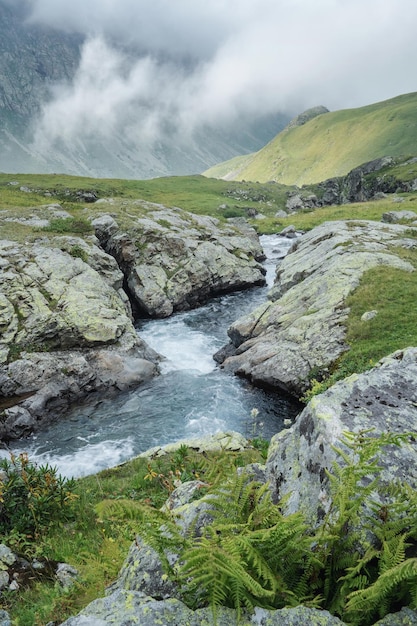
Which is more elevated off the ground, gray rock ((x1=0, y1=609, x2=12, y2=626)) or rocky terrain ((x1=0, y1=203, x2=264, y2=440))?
rocky terrain ((x1=0, y1=203, x2=264, y2=440))

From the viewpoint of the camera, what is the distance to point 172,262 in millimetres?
39438

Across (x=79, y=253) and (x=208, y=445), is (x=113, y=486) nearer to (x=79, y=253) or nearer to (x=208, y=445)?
(x=208, y=445)

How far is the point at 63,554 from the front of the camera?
817cm

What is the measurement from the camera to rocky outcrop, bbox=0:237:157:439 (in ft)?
66.5

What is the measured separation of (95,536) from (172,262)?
1268 inches

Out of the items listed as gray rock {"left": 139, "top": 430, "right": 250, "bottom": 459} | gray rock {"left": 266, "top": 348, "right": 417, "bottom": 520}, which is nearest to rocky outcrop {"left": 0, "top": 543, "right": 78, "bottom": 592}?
gray rock {"left": 266, "top": 348, "right": 417, "bottom": 520}

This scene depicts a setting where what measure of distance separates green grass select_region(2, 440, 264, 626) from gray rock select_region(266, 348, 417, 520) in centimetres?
108

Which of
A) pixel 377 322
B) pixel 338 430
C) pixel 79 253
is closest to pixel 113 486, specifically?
pixel 338 430

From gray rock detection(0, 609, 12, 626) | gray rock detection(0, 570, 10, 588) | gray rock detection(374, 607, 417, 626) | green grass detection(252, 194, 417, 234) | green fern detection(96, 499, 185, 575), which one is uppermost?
green grass detection(252, 194, 417, 234)

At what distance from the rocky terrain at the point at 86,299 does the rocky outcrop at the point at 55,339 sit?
0.05 metres

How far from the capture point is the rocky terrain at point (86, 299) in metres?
20.9

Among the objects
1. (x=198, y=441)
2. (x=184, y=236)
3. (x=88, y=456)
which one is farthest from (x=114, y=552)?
(x=184, y=236)

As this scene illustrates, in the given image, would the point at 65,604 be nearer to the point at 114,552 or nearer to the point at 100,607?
the point at 114,552

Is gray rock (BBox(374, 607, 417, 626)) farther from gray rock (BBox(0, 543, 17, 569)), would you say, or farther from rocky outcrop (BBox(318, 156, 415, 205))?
rocky outcrop (BBox(318, 156, 415, 205))
